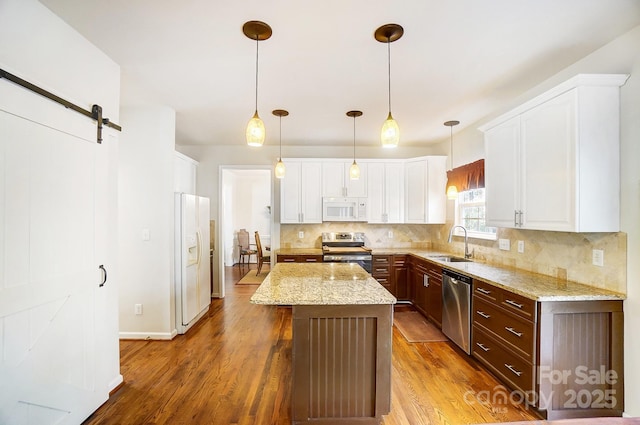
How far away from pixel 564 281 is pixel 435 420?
1.58 meters

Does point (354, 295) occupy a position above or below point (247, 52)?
below

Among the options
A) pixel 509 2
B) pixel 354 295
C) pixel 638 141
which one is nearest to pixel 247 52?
pixel 509 2

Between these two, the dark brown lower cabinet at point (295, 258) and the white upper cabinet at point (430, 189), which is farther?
the white upper cabinet at point (430, 189)

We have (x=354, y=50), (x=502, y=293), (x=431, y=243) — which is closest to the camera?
(x=354, y=50)

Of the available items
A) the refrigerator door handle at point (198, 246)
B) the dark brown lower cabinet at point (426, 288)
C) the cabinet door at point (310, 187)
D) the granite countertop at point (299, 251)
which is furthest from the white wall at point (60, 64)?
the dark brown lower cabinet at point (426, 288)

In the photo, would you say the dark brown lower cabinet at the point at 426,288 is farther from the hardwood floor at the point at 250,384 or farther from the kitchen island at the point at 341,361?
the kitchen island at the point at 341,361

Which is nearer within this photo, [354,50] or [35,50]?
[35,50]

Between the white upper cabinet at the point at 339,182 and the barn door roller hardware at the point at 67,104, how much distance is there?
9.64 ft

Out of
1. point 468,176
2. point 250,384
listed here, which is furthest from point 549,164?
point 250,384

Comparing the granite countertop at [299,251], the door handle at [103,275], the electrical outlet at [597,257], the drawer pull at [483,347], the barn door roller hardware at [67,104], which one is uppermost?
the barn door roller hardware at [67,104]

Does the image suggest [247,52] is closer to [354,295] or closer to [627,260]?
[354,295]

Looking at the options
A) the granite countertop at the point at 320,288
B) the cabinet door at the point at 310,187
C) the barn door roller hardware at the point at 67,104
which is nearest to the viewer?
the barn door roller hardware at the point at 67,104

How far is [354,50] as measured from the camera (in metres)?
2.12

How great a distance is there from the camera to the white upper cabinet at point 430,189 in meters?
4.52
